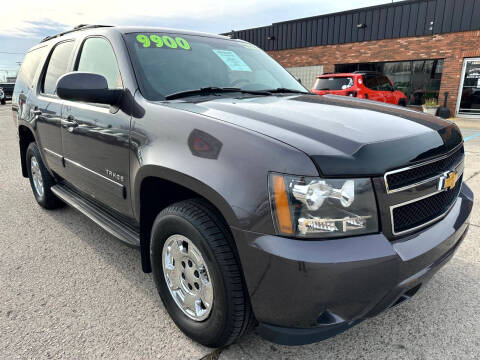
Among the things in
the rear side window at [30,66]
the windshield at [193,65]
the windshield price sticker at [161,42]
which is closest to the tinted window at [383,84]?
the windshield at [193,65]

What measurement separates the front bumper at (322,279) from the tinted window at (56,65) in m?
2.73

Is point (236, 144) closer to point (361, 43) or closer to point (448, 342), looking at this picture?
point (448, 342)

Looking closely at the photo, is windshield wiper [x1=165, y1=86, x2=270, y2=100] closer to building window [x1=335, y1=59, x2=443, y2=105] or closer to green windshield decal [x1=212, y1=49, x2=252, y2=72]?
green windshield decal [x1=212, y1=49, x2=252, y2=72]

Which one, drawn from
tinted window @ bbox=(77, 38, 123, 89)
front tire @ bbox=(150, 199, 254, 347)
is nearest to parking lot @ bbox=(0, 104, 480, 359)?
front tire @ bbox=(150, 199, 254, 347)

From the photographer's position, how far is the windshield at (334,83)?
1102 cm

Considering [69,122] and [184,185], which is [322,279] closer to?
[184,185]

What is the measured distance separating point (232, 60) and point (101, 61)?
1014mm

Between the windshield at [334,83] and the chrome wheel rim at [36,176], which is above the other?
the windshield at [334,83]

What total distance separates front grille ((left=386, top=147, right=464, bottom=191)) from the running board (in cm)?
159

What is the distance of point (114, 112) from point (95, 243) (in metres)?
1.53

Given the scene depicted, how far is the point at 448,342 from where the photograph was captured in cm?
206

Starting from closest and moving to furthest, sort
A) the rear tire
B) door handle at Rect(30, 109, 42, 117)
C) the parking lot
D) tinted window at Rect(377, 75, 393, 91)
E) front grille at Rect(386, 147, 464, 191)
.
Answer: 1. front grille at Rect(386, 147, 464, 191)
2. the parking lot
3. door handle at Rect(30, 109, 42, 117)
4. the rear tire
5. tinted window at Rect(377, 75, 393, 91)

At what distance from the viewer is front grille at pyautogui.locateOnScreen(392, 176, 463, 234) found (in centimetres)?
161

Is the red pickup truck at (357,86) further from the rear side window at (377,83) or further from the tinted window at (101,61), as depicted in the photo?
the tinted window at (101,61)
